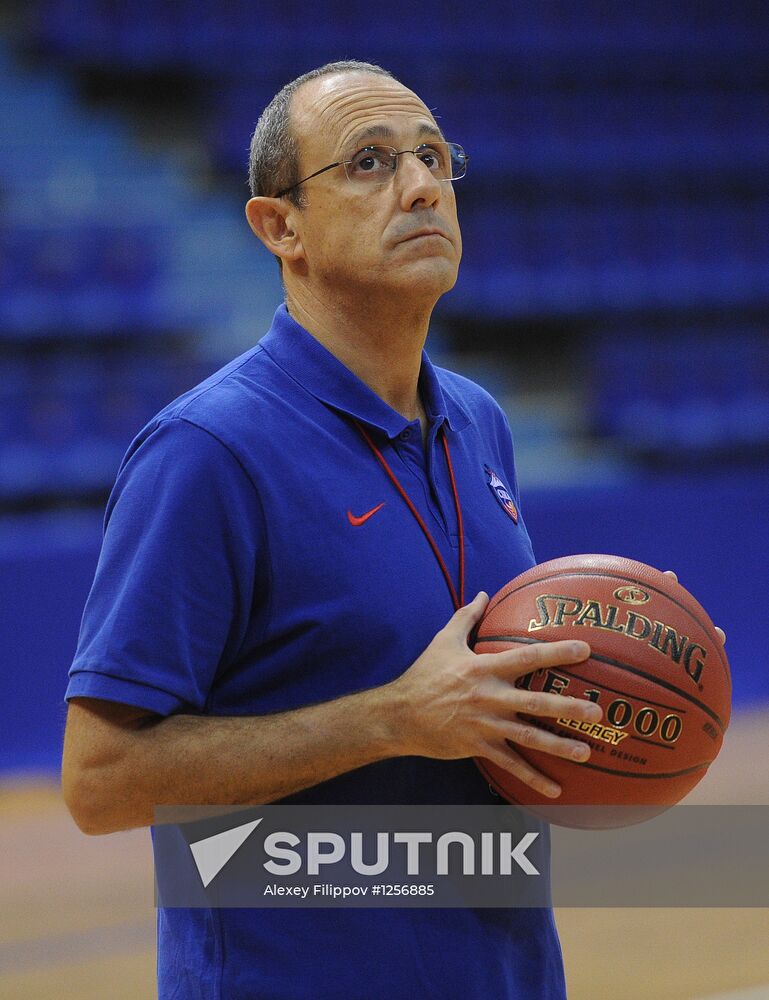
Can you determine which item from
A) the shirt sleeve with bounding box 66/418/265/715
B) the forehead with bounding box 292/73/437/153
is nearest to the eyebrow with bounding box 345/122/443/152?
the forehead with bounding box 292/73/437/153

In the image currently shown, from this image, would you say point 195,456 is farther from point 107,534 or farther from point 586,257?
point 586,257

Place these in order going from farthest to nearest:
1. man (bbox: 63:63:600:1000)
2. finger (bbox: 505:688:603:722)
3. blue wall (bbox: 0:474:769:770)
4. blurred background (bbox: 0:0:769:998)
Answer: blurred background (bbox: 0:0:769:998) → blue wall (bbox: 0:474:769:770) → man (bbox: 63:63:600:1000) → finger (bbox: 505:688:603:722)

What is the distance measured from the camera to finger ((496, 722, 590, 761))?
4.50 feet

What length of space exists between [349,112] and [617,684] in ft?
2.75

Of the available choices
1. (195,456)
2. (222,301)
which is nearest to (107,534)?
(195,456)

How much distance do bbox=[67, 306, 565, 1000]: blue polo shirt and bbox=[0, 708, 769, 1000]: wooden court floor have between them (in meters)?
1.99

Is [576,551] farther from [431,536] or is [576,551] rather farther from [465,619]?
[465,619]

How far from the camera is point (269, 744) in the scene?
1.47m

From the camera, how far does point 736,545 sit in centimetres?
620

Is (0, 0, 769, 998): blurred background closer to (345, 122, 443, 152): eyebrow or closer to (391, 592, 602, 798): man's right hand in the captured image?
(345, 122, 443, 152): eyebrow

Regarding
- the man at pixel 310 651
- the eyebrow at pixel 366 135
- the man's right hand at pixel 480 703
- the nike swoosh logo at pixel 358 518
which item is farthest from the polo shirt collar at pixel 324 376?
the man's right hand at pixel 480 703

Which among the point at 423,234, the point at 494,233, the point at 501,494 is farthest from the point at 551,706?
the point at 494,233

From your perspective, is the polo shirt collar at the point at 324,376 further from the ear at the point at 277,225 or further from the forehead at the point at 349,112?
the forehead at the point at 349,112

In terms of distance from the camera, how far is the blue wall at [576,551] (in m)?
5.09
